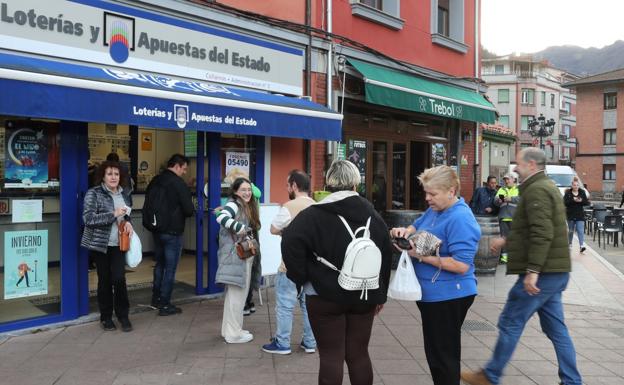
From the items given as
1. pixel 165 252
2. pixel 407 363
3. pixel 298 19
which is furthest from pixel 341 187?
pixel 298 19

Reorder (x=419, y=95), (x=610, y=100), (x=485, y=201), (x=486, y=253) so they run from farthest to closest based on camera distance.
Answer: (x=610, y=100) → (x=485, y=201) → (x=419, y=95) → (x=486, y=253)

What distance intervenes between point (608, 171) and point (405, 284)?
50921 millimetres

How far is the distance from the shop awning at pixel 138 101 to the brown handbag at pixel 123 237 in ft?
3.37

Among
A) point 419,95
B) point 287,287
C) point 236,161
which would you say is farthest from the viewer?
point 419,95

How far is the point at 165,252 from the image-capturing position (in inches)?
244

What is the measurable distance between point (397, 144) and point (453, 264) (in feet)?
24.9

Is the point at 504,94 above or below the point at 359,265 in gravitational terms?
above

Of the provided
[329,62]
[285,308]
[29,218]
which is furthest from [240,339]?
[329,62]

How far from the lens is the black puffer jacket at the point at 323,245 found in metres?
3.16

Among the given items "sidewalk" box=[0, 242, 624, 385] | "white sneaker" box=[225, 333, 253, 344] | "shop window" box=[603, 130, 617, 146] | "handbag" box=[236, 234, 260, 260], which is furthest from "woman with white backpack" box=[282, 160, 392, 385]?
"shop window" box=[603, 130, 617, 146]

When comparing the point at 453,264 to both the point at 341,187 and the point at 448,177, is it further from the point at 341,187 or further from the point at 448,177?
the point at 341,187

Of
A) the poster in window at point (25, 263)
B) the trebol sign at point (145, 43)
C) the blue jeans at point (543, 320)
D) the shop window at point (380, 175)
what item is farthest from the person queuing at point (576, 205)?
the poster in window at point (25, 263)

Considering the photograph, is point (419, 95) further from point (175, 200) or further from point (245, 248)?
point (245, 248)

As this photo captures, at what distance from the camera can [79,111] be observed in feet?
16.3
